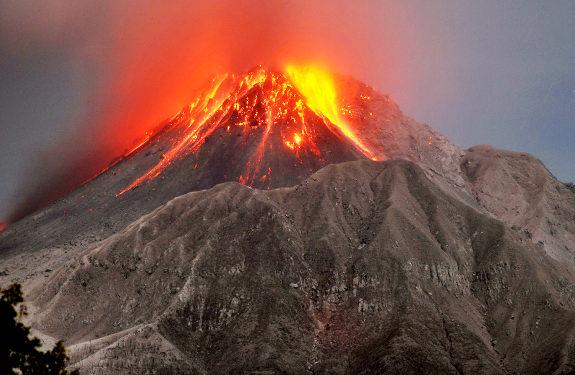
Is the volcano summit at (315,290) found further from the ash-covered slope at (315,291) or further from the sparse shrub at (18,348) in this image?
the sparse shrub at (18,348)

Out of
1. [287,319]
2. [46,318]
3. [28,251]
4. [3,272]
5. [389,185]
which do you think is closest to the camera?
[287,319]

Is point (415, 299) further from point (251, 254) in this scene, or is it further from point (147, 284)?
point (147, 284)

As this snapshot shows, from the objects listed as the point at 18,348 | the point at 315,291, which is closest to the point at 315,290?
the point at 315,291

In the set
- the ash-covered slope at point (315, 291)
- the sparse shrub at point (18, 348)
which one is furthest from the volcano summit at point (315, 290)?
the sparse shrub at point (18, 348)

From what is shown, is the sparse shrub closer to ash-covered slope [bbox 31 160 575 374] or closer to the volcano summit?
the volcano summit

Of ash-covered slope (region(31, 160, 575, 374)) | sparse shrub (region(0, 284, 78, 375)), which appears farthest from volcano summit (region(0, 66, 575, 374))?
sparse shrub (region(0, 284, 78, 375))

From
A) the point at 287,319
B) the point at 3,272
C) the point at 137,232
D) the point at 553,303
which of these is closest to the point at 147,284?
the point at 137,232

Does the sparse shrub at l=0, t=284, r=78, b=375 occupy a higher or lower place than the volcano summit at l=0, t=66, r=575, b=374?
lower
